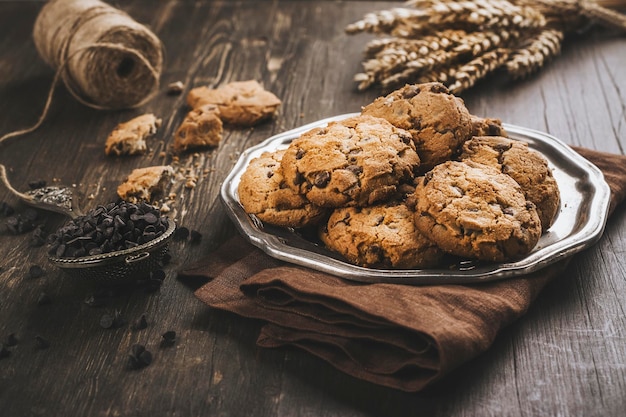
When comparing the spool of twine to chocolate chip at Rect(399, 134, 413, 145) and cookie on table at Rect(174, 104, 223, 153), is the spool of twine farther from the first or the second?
chocolate chip at Rect(399, 134, 413, 145)

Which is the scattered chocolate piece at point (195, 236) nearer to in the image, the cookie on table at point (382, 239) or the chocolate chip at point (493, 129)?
the cookie on table at point (382, 239)

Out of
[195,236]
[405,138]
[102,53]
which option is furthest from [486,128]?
[102,53]

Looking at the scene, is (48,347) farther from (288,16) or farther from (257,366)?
(288,16)

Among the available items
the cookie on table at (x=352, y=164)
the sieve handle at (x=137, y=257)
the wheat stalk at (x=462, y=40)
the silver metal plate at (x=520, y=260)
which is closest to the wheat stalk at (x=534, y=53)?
the wheat stalk at (x=462, y=40)

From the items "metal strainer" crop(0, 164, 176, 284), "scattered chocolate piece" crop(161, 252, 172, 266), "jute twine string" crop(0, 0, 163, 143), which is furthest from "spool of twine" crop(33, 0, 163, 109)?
"metal strainer" crop(0, 164, 176, 284)

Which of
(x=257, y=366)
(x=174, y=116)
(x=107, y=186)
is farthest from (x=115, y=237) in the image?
(x=174, y=116)

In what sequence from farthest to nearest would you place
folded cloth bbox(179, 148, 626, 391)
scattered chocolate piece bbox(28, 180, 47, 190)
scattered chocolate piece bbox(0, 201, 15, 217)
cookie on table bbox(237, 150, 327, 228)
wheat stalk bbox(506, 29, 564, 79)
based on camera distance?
wheat stalk bbox(506, 29, 564, 79)
scattered chocolate piece bbox(28, 180, 47, 190)
scattered chocolate piece bbox(0, 201, 15, 217)
cookie on table bbox(237, 150, 327, 228)
folded cloth bbox(179, 148, 626, 391)

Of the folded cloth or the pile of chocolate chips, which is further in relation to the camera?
the pile of chocolate chips
